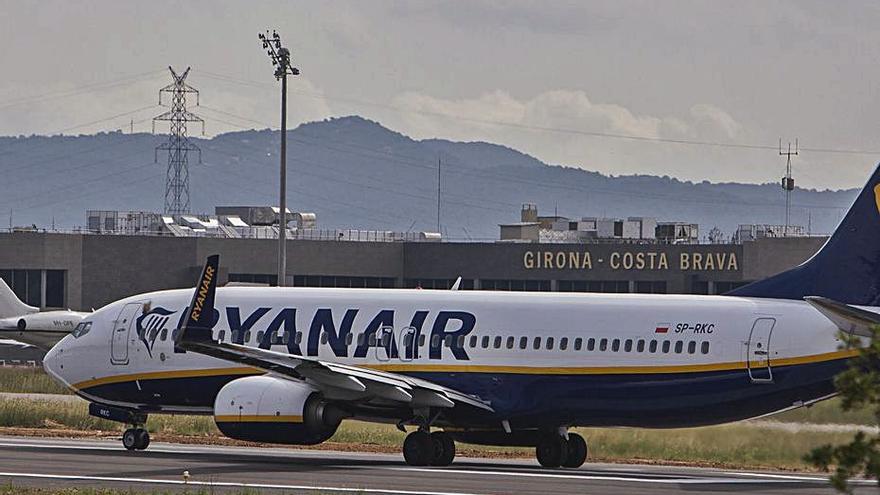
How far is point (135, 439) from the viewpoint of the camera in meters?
39.8

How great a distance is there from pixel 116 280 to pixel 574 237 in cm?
2825

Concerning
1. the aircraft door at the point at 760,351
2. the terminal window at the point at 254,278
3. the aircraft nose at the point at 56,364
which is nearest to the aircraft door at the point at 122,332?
the aircraft nose at the point at 56,364

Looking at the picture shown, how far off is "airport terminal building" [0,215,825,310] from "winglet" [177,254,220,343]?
5789cm

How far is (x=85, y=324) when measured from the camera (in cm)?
4106

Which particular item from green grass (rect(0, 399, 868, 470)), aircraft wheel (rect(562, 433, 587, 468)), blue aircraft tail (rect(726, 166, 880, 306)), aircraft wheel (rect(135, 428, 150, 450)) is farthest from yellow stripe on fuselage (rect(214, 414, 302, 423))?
blue aircraft tail (rect(726, 166, 880, 306))

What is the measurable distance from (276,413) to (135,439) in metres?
5.82

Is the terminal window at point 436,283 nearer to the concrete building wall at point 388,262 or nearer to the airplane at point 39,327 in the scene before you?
the concrete building wall at point 388,262

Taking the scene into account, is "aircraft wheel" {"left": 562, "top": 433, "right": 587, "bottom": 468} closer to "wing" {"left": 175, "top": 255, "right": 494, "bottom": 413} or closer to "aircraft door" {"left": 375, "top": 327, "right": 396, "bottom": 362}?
"wing" {"left": 175, "top": 255, "right": 494, "bottom": 413}

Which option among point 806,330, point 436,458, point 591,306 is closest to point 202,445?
point 436,458

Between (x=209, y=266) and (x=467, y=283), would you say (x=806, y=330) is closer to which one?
(x=209, y=266)

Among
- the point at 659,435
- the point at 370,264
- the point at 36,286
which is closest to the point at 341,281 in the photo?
the point at 370,264

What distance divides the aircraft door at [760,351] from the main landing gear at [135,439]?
1370 cm

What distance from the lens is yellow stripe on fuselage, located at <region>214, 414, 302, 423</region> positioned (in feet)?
115

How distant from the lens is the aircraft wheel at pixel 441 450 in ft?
120
